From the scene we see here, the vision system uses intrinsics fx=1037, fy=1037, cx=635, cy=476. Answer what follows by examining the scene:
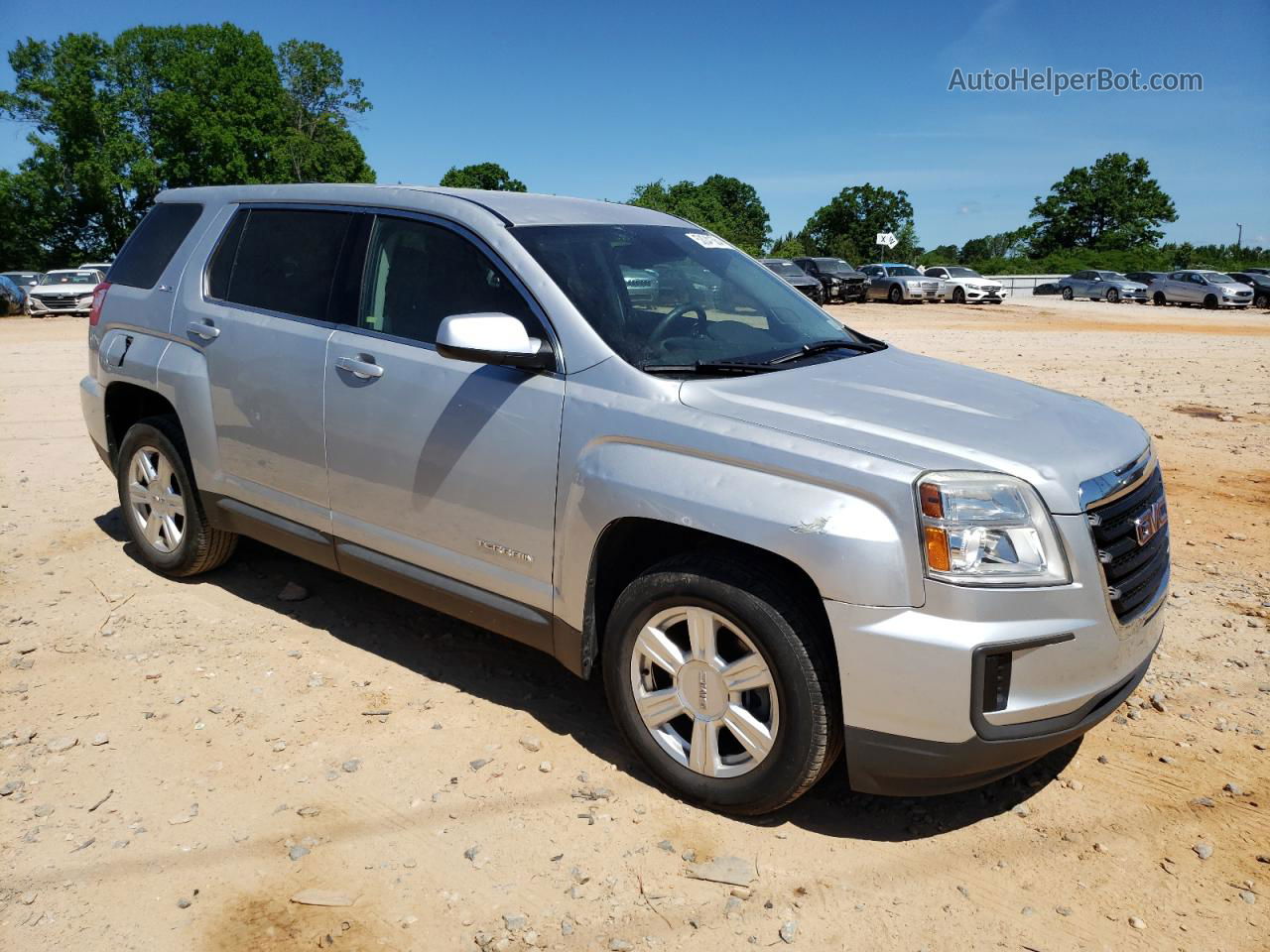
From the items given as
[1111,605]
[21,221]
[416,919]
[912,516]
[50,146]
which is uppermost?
[50,146]

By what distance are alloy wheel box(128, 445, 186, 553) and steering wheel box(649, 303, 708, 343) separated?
2.80m

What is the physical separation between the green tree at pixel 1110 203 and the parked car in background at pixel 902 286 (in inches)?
1958

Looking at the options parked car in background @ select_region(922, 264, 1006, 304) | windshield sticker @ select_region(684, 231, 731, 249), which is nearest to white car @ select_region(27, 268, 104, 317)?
windshield sticker @ select_region(684, 231, 731, 249)

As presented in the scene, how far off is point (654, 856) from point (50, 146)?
63793 millimetres

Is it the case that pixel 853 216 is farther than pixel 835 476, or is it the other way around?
pixel 853 216

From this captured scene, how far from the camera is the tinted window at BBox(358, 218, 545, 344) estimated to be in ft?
12.8

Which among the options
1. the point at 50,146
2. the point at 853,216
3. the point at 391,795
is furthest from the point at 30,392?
the point at 853,216

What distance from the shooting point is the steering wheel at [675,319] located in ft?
12.2

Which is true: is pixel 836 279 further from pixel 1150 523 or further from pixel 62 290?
pixel 1150 523

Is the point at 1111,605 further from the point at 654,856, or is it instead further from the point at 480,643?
the point at 480,643

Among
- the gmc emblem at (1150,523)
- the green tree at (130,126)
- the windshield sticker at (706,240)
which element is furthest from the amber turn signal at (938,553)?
the green tree at (130,126)

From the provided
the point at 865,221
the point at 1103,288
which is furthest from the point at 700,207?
the point at 1103,288

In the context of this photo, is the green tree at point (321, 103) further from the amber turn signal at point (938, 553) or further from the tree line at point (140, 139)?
the amber turn signal at point (938, 553)

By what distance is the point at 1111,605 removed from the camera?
301 cm
